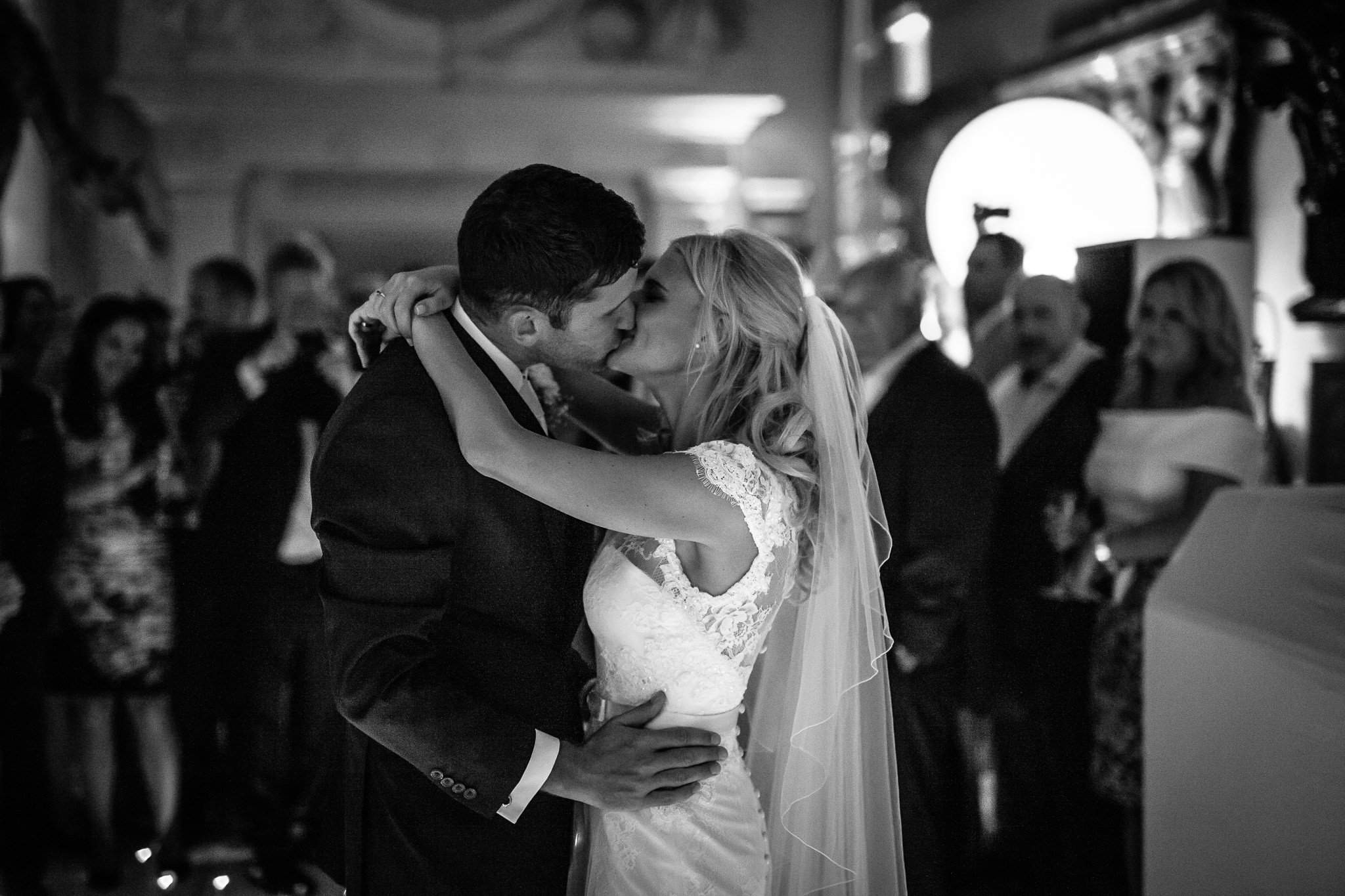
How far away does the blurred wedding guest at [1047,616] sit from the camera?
3.68 m

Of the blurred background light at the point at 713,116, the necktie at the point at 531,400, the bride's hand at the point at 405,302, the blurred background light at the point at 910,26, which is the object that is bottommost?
the necktie at the point at 531,400

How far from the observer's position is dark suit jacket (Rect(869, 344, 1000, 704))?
131 inches

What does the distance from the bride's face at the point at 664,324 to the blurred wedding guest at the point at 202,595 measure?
243cm

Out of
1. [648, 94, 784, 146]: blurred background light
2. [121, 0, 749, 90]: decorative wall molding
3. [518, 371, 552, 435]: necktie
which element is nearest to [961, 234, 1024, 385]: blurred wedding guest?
[518, 371, 552, 435]: necktie

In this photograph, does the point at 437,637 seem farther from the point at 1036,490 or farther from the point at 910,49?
the point at 910,49

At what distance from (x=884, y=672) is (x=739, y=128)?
7.85 meters

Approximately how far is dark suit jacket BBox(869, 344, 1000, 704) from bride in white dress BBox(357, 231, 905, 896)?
113cm

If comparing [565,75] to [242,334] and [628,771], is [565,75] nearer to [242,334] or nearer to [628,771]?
[242,334]

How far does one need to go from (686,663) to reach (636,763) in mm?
226

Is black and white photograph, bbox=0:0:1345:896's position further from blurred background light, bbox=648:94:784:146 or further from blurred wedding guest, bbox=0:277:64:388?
blurred background light, bbox=648:94:784:146

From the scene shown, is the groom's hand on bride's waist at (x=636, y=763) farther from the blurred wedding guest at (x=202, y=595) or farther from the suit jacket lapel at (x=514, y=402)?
the blurred wedding guest at (x=202, y=595)

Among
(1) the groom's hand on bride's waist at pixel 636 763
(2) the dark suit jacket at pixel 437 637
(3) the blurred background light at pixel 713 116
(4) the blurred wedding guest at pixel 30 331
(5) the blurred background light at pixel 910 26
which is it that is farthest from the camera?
(3) the blurred background light at pixel 713 116

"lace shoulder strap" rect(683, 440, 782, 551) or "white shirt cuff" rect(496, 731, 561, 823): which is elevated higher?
"lace shoulder strap" rect(683, 440, 782, 551)

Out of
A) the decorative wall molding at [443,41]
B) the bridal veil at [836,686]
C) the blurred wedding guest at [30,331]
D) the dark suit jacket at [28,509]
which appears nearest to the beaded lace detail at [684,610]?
the bridal veil at [836,686]
